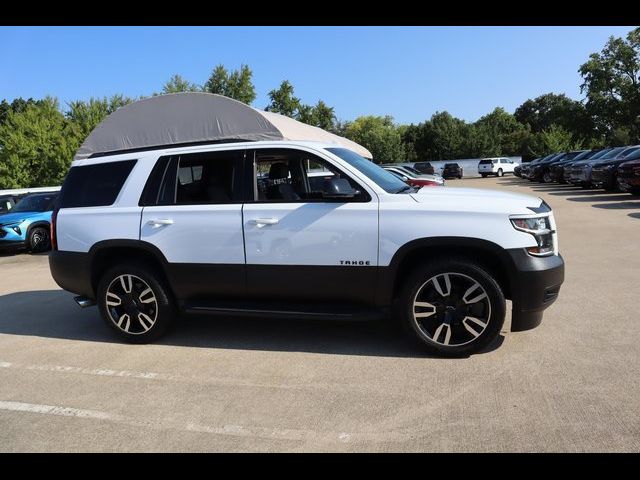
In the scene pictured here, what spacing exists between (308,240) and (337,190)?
1.70 ft

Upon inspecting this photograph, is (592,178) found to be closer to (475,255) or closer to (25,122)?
(475,255)

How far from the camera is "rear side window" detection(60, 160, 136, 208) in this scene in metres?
5.40

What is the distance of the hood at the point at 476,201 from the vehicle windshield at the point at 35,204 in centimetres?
1234

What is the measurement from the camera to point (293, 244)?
4695mm

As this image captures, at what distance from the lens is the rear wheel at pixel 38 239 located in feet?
43.5

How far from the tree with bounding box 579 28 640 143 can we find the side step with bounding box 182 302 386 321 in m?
55.0

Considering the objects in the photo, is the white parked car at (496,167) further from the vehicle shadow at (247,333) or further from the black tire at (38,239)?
the vehicle shadow at (247,333)

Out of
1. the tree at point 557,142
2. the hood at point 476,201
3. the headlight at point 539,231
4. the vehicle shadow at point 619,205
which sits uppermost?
the tree at point 557,142

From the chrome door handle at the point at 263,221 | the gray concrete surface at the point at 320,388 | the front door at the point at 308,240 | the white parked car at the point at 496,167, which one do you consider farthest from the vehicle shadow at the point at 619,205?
the white parked car at the point at 496,167

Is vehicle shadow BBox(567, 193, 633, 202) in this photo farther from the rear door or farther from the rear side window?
the rear side window

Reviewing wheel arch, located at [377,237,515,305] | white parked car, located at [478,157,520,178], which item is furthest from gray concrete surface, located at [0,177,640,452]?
white parked car, located at [478,157,520,178]
